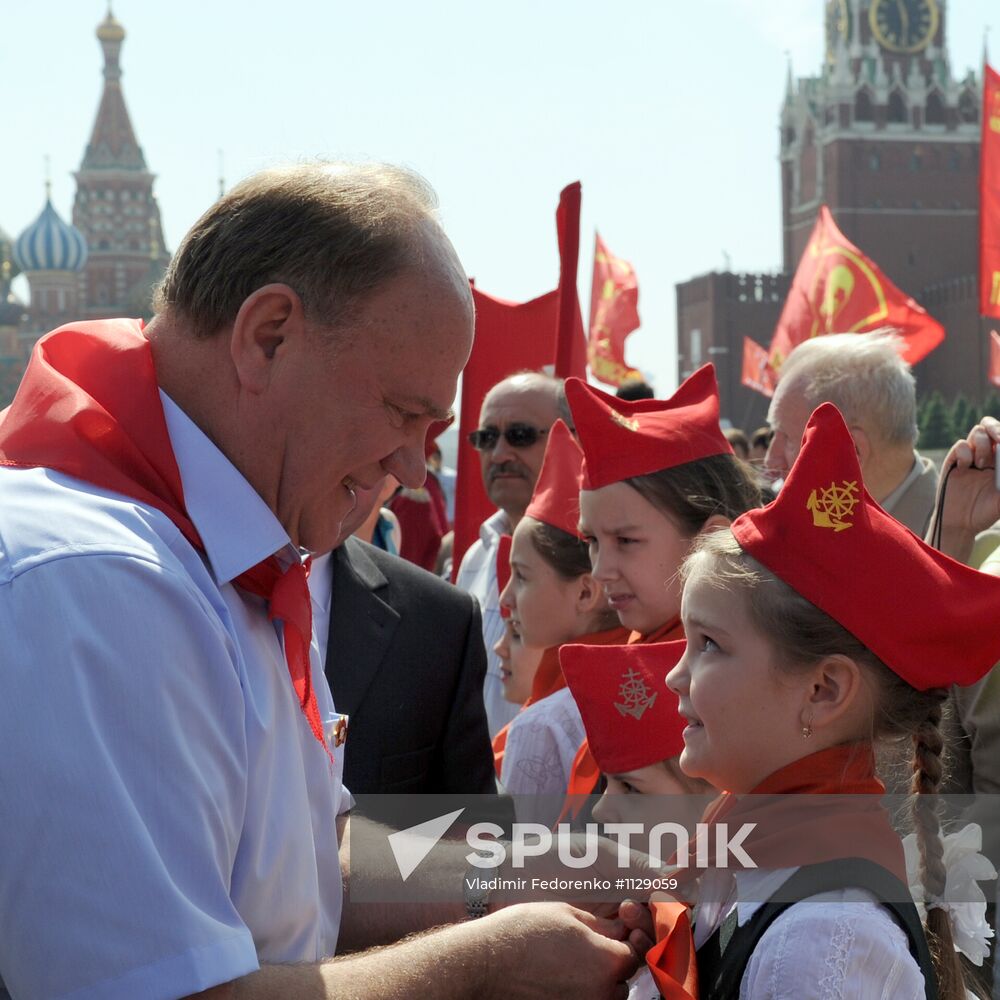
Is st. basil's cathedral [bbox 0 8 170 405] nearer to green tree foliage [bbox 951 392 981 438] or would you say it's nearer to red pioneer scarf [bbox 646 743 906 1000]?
green tree foliage [bbox 951 392 981 438]

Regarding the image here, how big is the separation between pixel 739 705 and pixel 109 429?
101 centimetres

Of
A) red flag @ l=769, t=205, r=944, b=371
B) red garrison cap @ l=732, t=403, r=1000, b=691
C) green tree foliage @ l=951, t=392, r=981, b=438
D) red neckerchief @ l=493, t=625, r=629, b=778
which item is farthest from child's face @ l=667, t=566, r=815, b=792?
green tree foliage @ l=951, t=392, r=981, b=438

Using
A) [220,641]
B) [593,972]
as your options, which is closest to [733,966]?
[593,972]

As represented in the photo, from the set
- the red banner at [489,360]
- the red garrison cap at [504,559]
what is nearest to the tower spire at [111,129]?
the red banner at [489,360]

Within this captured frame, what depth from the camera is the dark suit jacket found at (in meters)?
3.04

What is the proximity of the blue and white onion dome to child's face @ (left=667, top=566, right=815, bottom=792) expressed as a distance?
67624 millimetres

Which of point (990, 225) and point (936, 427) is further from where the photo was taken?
point (936, 427)

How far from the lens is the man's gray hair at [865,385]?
392 cm

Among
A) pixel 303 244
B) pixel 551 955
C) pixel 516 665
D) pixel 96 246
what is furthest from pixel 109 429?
pixel 96 246

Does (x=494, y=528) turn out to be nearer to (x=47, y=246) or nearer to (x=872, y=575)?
(x=872, y=575)

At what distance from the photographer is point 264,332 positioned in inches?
66.1

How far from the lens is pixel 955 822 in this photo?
124 inches

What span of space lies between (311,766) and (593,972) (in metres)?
0.46

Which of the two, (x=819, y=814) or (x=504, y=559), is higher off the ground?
(x=819, y=814)
